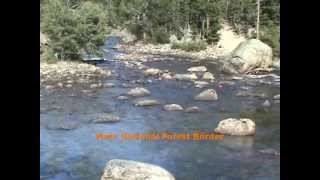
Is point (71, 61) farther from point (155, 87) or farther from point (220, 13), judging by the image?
point (220, 13)

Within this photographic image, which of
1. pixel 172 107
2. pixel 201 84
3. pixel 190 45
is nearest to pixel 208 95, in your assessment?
pixel 201 84

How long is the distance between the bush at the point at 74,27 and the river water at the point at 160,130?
0.22 metres

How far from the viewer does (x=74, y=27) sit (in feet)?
11.4

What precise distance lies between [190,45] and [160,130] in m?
0.60

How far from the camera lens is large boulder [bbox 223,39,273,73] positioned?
136 inches

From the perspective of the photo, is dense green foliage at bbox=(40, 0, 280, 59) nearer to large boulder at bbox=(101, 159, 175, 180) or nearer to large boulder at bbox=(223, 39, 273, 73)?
large boulder at bbox=(223, 39, 273, 73)

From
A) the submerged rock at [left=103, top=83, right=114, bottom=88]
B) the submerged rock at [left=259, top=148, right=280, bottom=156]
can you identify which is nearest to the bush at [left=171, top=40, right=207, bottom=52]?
the submerged rock at [left=103, top=83, right=114, bottom=88]

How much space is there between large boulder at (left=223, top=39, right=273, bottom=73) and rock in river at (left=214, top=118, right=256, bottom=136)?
0.34 m

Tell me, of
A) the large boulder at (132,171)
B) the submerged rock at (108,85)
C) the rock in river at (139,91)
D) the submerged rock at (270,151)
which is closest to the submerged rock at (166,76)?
the rock in river at (139,91)

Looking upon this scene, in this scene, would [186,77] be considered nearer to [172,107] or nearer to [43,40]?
[172,107]

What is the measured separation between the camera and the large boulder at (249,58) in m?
3.46
